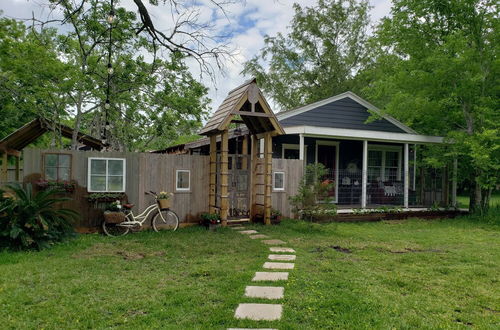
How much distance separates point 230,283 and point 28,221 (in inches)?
158

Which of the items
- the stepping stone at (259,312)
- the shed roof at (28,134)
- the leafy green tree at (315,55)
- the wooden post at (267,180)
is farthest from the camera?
the leafy green tree at (315,55)

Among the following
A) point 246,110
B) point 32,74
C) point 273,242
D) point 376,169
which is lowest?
point 273,242

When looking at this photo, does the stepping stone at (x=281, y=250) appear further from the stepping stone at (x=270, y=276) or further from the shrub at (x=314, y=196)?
the shrub at (x=314, y=196)

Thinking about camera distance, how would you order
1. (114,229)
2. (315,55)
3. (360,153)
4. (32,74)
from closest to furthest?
1. (114,229)
2. (32,74)
3. (360,153)
4. (315,55)

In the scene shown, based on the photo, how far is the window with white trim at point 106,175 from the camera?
315 inches

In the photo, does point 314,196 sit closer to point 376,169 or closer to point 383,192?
point 383,192

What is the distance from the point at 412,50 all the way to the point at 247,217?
8.14 meters

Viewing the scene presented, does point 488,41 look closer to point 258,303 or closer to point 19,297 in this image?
point 258,303

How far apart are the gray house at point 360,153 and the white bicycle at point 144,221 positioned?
13.9 ft

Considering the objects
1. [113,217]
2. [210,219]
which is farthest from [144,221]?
[210,219]

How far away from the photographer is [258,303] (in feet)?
12.6

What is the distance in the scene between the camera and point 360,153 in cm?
1437

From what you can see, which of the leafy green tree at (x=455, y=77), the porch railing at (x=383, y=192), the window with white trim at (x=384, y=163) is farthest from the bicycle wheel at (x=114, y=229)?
the window with white trim at (x=384, y=163)

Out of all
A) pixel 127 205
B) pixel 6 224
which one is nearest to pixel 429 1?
pixel 127 205
